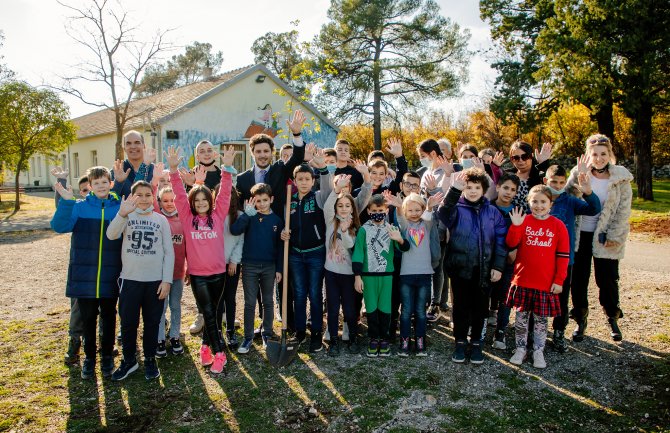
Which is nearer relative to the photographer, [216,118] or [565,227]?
[565,227]

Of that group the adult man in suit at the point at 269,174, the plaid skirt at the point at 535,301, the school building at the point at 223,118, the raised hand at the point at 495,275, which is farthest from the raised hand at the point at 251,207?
the school building at the point at 223,118

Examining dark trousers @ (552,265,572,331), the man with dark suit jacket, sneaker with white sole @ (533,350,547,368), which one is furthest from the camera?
the man with dark suit jacket

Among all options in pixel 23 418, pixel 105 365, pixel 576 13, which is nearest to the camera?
pixel 23 418

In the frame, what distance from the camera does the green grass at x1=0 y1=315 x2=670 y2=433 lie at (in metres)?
3.30

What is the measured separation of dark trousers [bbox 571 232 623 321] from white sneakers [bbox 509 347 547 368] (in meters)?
0.91

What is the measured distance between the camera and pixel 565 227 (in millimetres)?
4227

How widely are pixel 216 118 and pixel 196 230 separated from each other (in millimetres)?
16588

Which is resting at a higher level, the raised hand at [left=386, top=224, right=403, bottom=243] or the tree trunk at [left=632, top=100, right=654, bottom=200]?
the tree trunk at [left=632, top=100, right=654, bottom=200]

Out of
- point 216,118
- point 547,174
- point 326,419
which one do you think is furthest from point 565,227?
point 216,118

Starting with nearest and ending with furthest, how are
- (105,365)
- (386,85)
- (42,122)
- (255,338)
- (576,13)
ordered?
1. (105,365)
2. (255,338)
3. (576,13)
4. (42,122)
5. (386,85)

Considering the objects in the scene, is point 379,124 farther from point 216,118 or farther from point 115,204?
point 115,204

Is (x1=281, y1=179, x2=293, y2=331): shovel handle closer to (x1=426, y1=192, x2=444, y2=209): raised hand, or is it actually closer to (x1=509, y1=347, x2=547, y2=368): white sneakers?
(x1=426, y1=192, x2=444, y2=209): raised hand

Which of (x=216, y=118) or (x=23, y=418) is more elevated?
(x=216, y=118)

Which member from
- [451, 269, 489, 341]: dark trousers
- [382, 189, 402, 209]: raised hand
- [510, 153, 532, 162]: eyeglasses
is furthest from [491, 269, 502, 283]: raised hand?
[510, 153, 532, 162]: eyeglasses
